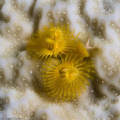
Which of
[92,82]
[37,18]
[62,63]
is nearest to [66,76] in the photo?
[62,63]

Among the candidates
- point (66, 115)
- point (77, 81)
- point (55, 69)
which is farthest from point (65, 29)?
point (66, 115)

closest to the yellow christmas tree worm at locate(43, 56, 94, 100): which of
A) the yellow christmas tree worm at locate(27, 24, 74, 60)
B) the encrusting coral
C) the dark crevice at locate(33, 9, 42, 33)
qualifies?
the encrusting coral

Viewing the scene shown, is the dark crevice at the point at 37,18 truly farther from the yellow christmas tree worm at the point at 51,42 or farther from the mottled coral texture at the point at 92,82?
the yellow christmas tree worm at the point at 51,42

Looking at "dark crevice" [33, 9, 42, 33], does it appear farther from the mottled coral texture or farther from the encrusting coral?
the encrusting coral

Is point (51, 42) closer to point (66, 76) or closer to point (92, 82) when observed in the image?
point (66, 76)

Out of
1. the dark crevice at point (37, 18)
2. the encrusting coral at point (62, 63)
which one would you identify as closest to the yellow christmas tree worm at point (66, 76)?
the encrusting coral at point (62, 63)
